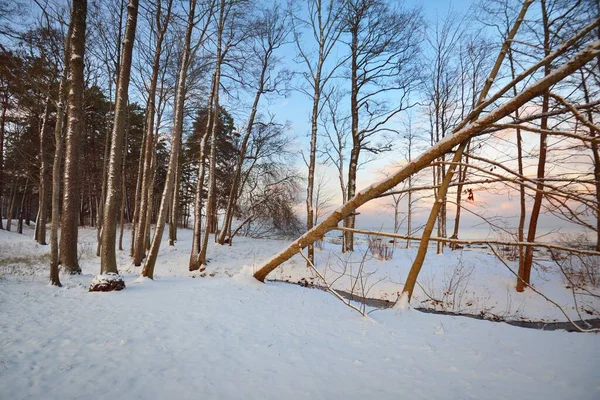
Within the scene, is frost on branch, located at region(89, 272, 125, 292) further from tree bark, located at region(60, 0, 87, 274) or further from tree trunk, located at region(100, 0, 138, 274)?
tree bark, located at region(60, 0, 87, 274)

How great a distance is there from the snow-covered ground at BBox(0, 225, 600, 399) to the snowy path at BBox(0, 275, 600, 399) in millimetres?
13

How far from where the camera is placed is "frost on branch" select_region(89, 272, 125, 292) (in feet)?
16.1

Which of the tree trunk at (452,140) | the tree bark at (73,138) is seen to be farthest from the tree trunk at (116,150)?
the tree trunk at (452,140)

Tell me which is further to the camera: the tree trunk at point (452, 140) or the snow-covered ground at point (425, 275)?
the snow-covered ground at point (425, 275)

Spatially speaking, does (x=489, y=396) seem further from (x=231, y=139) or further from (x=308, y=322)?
(x=231, y=139)

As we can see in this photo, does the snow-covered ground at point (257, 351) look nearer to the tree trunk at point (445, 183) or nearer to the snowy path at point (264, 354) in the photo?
the snowy path at point (264, 354)

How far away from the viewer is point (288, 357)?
8.99 feet

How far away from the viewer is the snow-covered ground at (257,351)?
6.94 feet

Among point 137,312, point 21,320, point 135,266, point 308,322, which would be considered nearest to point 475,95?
point 308,322

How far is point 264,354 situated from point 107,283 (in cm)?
410

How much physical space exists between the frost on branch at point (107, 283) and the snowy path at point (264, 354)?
0.48 meters

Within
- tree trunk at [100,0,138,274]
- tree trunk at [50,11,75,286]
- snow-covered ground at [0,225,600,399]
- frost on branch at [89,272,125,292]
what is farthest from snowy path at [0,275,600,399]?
tree trunk at [100,0,138,274]

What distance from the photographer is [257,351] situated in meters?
2.84

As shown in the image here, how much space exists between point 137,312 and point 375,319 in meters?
3.70
